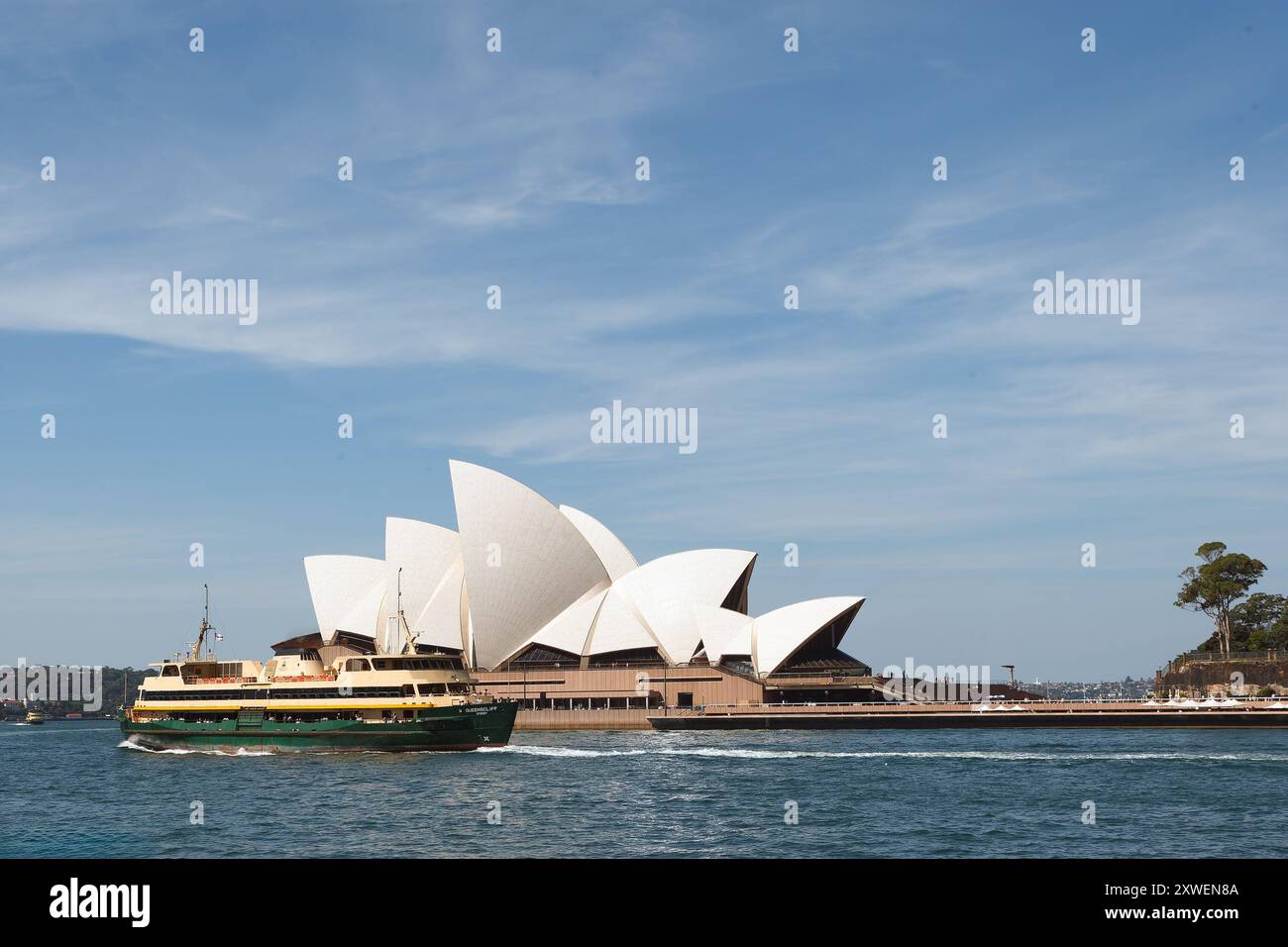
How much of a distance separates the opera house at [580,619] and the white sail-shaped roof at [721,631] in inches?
3.8

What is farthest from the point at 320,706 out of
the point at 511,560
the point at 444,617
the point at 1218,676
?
the point at 1218,676

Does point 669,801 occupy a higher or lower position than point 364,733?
higher

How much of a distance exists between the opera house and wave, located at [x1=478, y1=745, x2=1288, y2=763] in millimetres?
27074

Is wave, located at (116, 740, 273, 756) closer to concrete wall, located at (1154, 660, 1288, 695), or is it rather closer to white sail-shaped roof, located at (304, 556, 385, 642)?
white sail-shaped roof, located at (304, 556, 385, 642)

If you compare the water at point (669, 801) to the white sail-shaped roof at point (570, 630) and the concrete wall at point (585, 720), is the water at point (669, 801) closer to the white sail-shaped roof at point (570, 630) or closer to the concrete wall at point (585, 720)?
the concrete wall at point (585, 720)

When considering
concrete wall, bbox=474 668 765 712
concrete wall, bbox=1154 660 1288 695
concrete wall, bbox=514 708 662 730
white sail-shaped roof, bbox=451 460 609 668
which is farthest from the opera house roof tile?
concrete wall, bbox=1154 660 1288 695

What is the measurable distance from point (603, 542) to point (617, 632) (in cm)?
1076

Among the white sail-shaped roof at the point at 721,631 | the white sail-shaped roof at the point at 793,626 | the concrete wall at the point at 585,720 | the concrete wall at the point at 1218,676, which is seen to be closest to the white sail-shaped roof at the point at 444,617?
the concrete wall at the point at 585,720

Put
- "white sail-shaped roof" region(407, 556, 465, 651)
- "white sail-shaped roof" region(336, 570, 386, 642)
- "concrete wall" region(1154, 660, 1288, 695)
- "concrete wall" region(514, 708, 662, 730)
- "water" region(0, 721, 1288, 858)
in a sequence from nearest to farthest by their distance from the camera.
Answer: "water" region(0, 721, 1288, 858), "concrete wall" region(514, 708, 662, 730), "white sail-shaped roof" region(407, 556, 465, 651), "concrete wall" region(1154, 660, 1288, 695), "white sail-shaped roof" region(336, 570, 386, 642)

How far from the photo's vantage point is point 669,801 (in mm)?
35719

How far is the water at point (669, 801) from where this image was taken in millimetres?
27766

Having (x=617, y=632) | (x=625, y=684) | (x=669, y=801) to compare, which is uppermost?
(x=617, y=632)

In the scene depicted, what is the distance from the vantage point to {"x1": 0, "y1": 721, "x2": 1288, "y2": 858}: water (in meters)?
27.8

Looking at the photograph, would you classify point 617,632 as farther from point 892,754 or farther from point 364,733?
point 892,754
